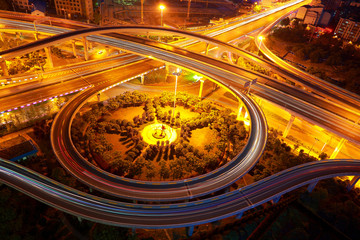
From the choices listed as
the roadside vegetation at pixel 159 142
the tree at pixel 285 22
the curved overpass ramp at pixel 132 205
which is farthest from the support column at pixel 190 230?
the tree at pixel 285 22

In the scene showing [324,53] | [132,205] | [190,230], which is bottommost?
[190,230]

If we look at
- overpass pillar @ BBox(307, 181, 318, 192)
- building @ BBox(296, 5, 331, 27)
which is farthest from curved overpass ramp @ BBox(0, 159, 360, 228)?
building @ BBox(296, 5, 331, 27)

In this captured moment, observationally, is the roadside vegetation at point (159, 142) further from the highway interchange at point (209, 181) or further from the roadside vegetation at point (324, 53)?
the roadside vegetation at point (324, 53)

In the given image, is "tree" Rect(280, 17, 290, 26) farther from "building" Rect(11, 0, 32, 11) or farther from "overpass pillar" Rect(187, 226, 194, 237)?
"overpass pillar" Rect(187, 226, 194, 237)

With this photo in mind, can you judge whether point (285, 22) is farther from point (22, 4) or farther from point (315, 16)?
point (22, 4)

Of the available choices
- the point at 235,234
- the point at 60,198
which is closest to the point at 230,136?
the point at 235,234

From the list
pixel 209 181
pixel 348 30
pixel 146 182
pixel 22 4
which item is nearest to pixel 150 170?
pixel 146 182
